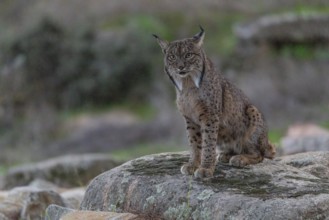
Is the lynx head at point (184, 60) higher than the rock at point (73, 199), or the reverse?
the lynx head at point (184, 60)

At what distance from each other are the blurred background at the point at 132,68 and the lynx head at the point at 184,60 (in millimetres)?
19003

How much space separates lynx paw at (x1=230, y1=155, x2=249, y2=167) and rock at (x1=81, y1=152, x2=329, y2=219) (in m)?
0.09

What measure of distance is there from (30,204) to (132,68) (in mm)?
27702

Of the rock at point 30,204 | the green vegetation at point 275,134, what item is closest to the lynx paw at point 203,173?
the rock at point 30,204

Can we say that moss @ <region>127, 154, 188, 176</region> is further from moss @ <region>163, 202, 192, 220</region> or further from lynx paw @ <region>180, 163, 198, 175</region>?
moss @ <region>163, 202, 192, 220</region>

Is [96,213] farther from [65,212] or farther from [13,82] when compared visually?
[13,82]

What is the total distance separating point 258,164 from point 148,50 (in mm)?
28475

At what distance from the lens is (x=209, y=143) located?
382 inches

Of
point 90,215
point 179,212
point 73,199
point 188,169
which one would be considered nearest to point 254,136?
point 188,169

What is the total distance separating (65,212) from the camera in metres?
9.01

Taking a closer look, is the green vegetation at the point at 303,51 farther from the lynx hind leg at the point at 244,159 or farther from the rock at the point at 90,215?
the rock at the point at 90,215

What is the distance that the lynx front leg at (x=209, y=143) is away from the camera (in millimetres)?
9562

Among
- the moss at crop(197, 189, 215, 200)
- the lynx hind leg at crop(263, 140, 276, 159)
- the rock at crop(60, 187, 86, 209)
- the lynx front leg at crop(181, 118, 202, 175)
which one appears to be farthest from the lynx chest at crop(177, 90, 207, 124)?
the rock at crop(60, 187, 86, 209)

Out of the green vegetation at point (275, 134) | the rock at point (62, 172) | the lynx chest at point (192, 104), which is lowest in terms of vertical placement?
the green vegetation at point (275, 134)
